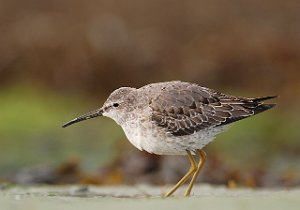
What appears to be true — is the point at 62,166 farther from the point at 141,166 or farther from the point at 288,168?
the point at 288,168

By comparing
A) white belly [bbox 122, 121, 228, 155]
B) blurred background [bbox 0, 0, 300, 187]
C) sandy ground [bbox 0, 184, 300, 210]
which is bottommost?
sandy ground [bbox 0, 184, 300, 210]

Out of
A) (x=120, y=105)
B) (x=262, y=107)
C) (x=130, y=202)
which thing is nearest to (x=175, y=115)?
(x=120, y=105)

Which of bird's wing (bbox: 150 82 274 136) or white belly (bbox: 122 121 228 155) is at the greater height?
bird's wing (bbox: 150 82 274 136)

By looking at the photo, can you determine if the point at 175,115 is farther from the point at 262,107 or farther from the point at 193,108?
the point at 262,107

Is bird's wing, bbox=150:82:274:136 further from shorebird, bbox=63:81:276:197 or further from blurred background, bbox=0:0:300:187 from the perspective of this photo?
blurred background, bbox=0:0:300:187

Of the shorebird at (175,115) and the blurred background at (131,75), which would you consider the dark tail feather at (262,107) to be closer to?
the shorebird at (175,115)

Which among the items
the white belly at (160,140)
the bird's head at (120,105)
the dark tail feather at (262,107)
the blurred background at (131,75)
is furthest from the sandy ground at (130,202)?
the blurred background at (131,75)

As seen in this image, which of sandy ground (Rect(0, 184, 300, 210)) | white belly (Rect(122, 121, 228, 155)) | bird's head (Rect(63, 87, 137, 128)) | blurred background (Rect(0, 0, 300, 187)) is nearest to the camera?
sandy ground (Rect(0, 184, 300, 210))

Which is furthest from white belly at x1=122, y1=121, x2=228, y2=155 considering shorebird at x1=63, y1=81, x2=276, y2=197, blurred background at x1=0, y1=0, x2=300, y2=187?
blurred background at x1=0, y1=0, x2=300, y2=187
